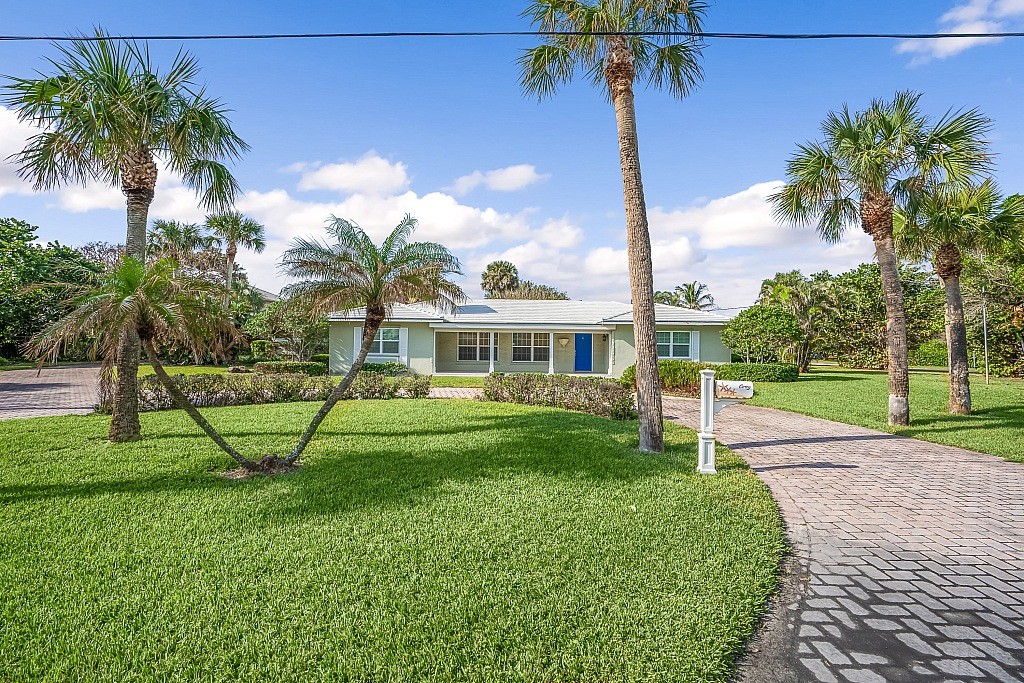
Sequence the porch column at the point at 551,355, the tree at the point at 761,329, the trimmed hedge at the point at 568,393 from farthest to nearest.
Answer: the porch column at the point at 551,355 → the tree at the point at 761,329 → the trimmed hedge at the point at 568,393

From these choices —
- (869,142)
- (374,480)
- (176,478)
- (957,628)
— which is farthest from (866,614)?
(869,142)

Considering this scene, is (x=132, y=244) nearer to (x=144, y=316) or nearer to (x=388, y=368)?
(x=144, y=316)

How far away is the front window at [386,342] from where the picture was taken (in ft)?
72.8

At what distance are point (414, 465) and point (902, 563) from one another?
5.20m

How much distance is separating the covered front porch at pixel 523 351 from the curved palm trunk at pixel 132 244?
16019mm

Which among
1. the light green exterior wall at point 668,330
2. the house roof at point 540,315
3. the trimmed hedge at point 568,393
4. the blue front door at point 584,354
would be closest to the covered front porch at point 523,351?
the blue front door at point 584,354

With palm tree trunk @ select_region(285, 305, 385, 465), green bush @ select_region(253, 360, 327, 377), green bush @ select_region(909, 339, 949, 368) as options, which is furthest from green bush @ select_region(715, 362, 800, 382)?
green bush @ select_region(909, 339, 949, 368)

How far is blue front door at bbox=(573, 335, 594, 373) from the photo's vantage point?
24.3 meters

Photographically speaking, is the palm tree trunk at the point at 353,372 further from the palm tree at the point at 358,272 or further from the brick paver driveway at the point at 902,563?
the brick paver driveway at the point at 902,563

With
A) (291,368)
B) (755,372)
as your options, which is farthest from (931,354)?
(291,368)

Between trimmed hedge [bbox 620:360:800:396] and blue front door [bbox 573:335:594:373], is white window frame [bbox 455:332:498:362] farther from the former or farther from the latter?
trimmed hedge [bbox 620:360:800:396]

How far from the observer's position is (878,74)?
10.1 metres

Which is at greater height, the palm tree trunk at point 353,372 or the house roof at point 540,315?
the house roof at point 540,315

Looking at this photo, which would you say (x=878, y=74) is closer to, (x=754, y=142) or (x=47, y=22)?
(x=754, y=142)
